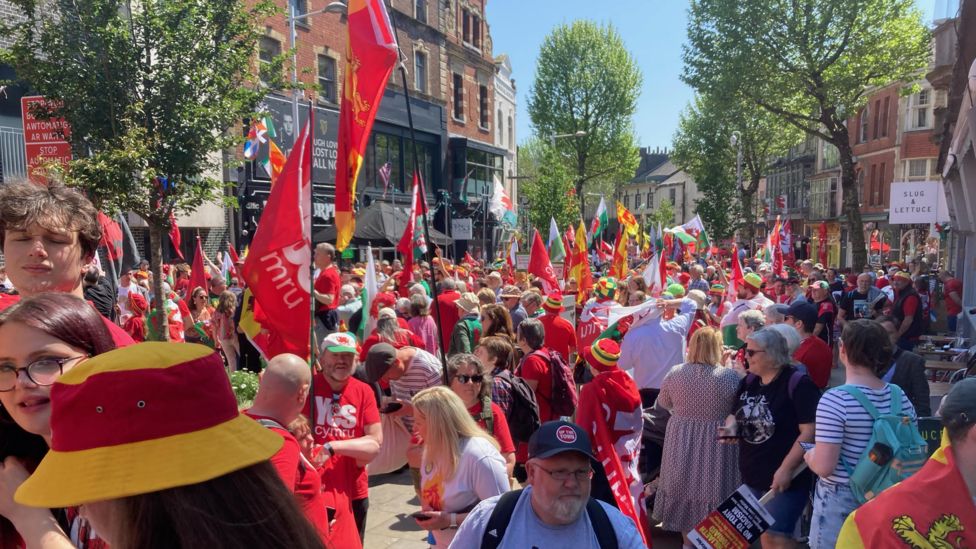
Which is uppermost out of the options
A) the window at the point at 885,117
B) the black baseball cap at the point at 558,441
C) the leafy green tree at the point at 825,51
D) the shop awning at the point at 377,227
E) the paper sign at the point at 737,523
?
the window at the point at 885,117

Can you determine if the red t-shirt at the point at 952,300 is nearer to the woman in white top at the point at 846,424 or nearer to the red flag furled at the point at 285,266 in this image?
the woman in white top at the point at 846,424

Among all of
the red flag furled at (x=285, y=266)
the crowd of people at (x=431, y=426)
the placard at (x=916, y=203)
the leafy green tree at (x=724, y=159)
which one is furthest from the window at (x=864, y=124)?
the red flag furled at (x=285, y=266)

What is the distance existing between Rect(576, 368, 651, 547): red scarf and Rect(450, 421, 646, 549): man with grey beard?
6.43 feet

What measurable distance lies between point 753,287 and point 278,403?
328 inches

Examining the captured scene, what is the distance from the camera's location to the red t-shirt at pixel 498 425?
4359mm

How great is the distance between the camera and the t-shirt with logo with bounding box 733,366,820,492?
4.41m

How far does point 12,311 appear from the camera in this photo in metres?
1.84

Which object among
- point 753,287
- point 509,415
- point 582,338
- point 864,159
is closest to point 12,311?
point 509,415

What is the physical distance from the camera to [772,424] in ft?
14.7

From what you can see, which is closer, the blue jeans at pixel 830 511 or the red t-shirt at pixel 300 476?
the red t-shirt at pixel 300 476

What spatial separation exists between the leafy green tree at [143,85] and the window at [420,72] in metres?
21.1

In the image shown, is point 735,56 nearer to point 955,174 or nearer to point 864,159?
point 955,174

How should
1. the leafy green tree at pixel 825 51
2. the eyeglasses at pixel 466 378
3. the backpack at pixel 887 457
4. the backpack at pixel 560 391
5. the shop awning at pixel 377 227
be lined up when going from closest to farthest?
1. the backpack at pixel 887 457
2. the eyeglasses at pixel 466 378
3. the backpack at pixel 560 391
4. the leafy green tree at pixel 825 51
5. the shop awning at pixel 377 227

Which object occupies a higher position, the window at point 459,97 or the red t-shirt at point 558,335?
the window at point 459,97
